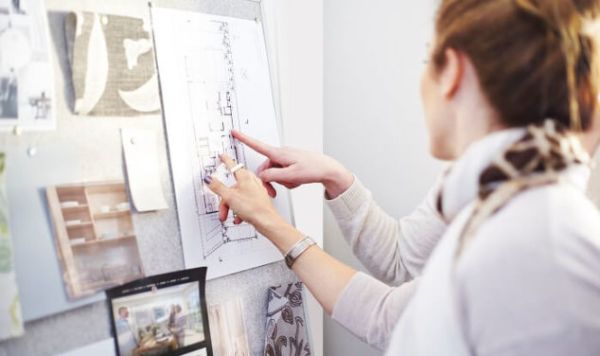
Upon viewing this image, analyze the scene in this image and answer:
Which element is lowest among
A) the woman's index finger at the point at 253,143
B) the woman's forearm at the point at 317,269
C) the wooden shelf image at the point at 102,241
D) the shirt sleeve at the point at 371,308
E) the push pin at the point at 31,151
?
the shirt sleeve at the point at 371,308

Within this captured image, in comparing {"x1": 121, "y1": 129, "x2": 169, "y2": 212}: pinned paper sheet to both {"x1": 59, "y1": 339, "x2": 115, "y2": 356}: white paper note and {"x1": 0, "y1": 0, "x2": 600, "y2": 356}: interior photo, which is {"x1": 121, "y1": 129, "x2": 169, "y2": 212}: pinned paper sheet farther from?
{"x1": 59, "y1": 339, "x2": 115, "y2": 356}: white paper note

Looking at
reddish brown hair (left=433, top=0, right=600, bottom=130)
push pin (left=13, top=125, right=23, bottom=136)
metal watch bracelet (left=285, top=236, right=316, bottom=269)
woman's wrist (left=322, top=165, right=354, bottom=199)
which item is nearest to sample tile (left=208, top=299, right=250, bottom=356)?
metal watch bracelet (left=285, top=236, right=316, bottom=269)

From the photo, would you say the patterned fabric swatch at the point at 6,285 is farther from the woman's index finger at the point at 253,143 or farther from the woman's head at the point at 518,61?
the woman's head at the point at 518,61

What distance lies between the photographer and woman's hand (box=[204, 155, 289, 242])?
0.67 m

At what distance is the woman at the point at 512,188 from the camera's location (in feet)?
1.23

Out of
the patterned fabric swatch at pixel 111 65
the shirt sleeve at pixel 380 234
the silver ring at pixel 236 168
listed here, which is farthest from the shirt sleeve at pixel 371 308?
the patterned fabric swatch at pixel 111 65

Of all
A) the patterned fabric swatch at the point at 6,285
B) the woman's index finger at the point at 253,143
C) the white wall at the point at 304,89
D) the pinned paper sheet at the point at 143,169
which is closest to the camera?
the patterned fabric swatch at the point at 6,285

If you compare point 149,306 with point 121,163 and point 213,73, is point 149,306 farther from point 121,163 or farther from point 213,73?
point 213,73

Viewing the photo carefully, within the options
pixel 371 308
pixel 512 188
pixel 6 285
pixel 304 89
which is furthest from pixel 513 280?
pixel 304 89

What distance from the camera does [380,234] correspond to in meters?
0.76

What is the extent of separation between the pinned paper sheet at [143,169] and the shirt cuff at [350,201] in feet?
0.88

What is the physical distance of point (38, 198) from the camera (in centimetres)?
52

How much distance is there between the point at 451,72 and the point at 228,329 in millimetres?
474

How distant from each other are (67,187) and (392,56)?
0.68 metres
